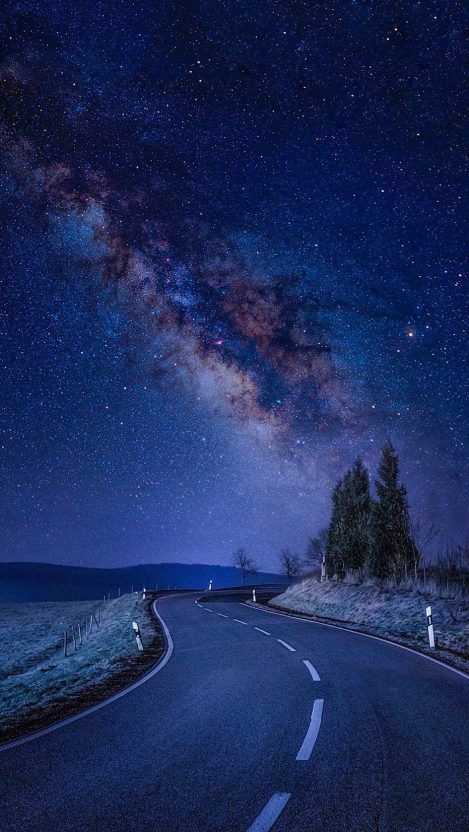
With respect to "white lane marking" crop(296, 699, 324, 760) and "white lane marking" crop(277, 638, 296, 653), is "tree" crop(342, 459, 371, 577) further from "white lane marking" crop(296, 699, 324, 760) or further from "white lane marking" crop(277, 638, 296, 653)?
"white lane marking" crop(296, 699, 324, 760)

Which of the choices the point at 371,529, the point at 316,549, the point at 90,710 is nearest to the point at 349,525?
the point at 371,529

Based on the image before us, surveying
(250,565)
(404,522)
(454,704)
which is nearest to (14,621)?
(404,522)

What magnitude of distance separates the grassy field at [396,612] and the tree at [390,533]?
207 centimetres

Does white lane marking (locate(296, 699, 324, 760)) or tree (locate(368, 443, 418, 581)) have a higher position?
tree (locate(368, 443, 418, 581))

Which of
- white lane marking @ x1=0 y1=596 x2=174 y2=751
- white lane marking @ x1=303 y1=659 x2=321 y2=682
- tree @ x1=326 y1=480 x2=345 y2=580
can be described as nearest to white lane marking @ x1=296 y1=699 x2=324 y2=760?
white lane marking @ x1=303 y1=659 x2=321 y2=682

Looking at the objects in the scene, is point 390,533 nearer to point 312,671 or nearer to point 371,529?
point 371,529

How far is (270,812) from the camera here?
150 inches

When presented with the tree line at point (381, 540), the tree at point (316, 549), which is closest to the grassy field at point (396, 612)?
the tree line at point (381, 540)

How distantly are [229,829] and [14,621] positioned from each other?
46.7m

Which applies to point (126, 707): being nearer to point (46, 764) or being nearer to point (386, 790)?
point (46, 764)

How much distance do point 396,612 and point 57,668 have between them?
13316 millimetres

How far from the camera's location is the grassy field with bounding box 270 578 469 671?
44.5 feet

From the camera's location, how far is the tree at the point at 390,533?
27062 mm

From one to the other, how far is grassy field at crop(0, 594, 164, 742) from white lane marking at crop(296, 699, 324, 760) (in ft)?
12.5
